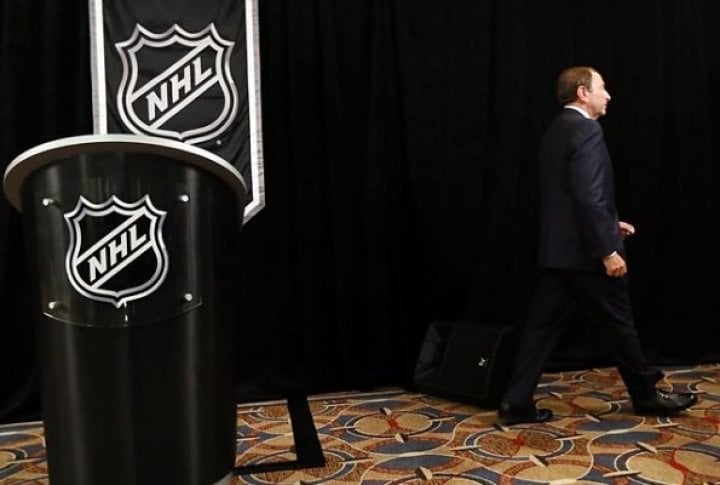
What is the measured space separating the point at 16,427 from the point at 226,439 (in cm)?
187

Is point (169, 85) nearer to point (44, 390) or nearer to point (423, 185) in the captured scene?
point (423, 185)

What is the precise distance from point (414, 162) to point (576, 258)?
3.25 ft

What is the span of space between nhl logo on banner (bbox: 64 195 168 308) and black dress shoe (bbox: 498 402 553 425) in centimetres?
173

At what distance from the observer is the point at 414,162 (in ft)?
11.1

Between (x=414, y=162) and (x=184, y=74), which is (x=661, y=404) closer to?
(x=414, y=162)

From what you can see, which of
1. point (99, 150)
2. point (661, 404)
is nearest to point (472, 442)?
point (661, 404)

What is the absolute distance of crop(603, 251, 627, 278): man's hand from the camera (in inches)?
101

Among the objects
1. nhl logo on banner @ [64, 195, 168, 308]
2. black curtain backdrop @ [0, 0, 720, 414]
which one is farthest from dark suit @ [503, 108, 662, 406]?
nhl logo on banner @ [64, 195, 168, 308]

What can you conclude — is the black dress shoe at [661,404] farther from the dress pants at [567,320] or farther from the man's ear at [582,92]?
the man's ear at [582,92]

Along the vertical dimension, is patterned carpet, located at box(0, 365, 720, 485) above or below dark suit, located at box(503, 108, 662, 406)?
below

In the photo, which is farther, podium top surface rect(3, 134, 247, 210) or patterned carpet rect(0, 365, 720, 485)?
patterned carpet rect(0, 365, 720, 485)

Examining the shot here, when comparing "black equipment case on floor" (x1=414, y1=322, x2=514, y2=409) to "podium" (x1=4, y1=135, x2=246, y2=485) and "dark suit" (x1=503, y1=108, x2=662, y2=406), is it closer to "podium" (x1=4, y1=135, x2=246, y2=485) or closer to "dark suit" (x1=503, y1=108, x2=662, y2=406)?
"dark suit" (x1=503, y1=108, x2=662, y2=406)

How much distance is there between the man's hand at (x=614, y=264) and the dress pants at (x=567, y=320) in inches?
3.0

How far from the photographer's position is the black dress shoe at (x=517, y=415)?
2.71m
